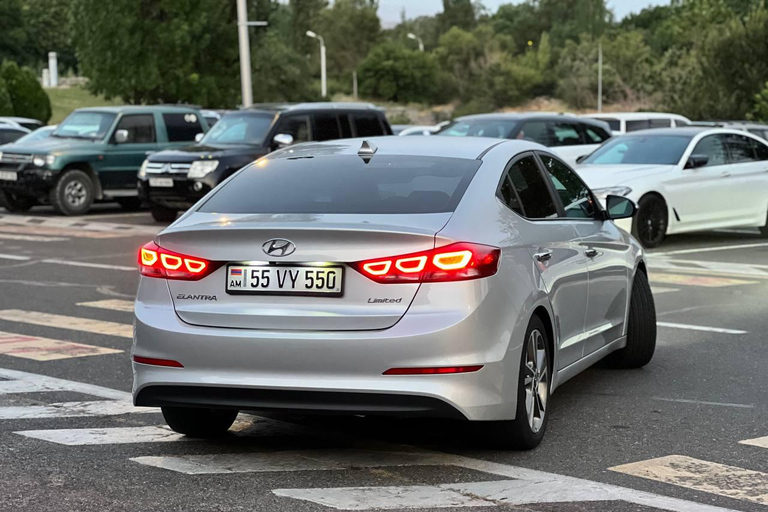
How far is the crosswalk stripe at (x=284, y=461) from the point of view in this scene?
5.75m

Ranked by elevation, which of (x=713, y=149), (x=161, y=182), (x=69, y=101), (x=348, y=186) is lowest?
(x=69, y=101)

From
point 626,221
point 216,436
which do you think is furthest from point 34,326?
point 626,221

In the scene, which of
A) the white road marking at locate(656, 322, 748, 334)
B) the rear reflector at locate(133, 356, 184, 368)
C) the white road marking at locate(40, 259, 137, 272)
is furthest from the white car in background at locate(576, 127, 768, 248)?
the rear reflector at locate(133, 356, 184, 368)

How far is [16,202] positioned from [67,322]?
45.1 feet

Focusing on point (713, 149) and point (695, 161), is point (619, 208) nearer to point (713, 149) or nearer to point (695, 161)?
point (695, 161)

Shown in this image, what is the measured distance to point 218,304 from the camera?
5.68 meters

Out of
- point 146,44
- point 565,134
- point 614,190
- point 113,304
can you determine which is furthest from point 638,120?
point 146,44

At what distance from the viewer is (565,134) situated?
22203 millimetres

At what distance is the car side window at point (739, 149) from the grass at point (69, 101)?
193 feet

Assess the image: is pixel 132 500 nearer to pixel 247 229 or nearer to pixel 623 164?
pixel 247 229

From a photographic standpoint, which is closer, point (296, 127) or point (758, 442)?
point (758, 442)

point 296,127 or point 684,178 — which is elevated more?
point 296,127

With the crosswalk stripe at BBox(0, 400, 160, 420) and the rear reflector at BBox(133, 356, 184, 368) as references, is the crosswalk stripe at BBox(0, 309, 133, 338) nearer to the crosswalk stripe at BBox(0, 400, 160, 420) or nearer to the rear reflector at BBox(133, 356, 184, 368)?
the crosswalk stripe at BBox(0, 400, 160, 420)

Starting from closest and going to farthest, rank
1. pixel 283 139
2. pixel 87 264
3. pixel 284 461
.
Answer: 1. pixel 284 461
2. pixel 87 264
3. pixel 283 139
